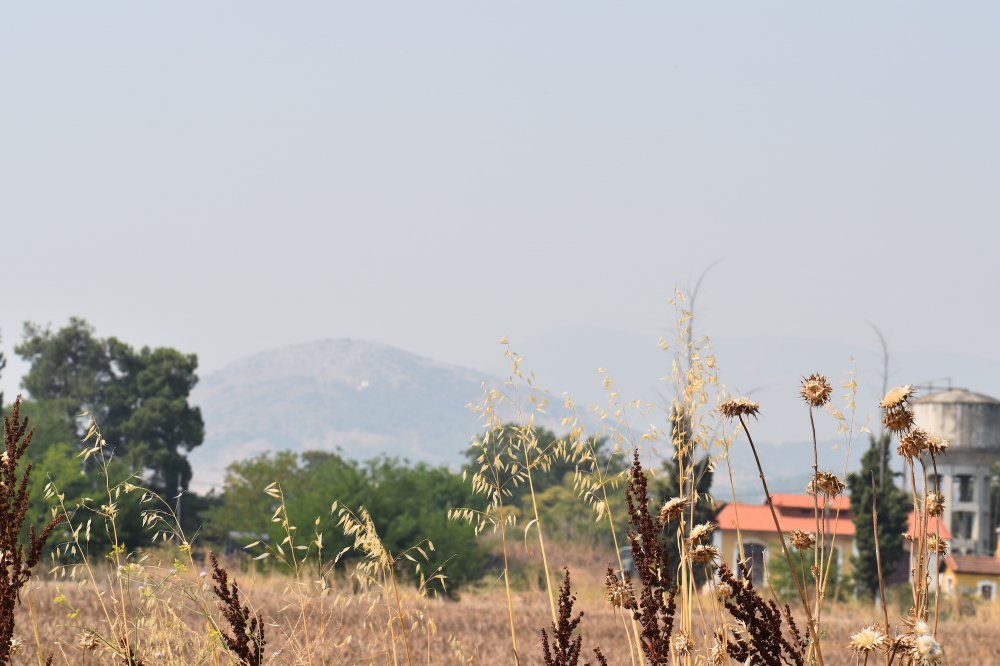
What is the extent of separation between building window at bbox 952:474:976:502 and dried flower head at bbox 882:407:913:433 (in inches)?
1803

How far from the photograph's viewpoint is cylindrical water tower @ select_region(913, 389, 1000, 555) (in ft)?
149

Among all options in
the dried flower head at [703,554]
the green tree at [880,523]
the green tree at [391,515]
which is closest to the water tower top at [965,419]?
the green tree at [880,523]

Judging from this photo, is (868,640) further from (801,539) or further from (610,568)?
(610,568)

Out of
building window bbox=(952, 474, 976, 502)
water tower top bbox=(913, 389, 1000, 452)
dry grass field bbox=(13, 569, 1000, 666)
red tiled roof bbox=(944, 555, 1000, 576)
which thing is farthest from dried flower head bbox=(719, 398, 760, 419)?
building window bbox=(952, 474, 976, 502)

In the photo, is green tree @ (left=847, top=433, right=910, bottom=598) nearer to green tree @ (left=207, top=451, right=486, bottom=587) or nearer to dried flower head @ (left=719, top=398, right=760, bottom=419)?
green tree @ (left=207, top=451, right=486, bottom=587)

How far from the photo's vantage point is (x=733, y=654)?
3.41 m

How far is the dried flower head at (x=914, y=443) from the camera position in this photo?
3.49 m

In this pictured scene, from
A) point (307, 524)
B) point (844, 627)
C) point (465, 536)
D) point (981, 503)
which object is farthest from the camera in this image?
point (981, 503)

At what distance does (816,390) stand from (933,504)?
22.3 inches

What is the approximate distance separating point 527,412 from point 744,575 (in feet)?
6.20

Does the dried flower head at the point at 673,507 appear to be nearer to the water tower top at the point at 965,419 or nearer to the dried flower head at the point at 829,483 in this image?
the dried flower head at the point at 829,483

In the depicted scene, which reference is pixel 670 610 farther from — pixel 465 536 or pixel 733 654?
pixel 465 536

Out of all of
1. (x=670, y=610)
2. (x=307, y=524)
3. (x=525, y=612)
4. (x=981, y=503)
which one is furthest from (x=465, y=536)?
(x=981, y=503)

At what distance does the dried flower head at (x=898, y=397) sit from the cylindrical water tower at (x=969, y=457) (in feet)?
145
